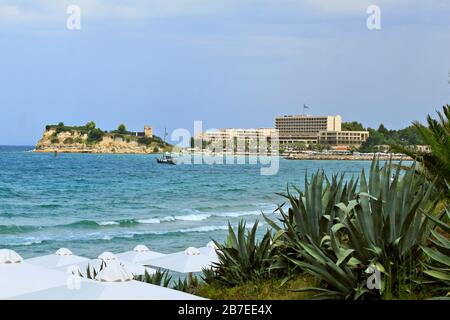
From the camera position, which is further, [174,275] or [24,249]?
[24,249]

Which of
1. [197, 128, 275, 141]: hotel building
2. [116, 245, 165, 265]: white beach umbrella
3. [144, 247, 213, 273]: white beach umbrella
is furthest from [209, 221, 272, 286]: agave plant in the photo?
[197, 128, 275, 141]: hotel building

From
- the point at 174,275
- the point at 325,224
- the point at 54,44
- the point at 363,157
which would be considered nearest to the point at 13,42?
the point at 54,44

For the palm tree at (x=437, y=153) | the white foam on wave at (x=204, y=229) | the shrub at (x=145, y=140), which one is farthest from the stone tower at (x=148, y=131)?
the palm tree at (x=437, y=153)

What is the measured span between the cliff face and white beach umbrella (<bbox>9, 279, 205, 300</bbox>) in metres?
114

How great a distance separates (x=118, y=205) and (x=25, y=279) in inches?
1716

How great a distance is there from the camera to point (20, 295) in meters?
5.00

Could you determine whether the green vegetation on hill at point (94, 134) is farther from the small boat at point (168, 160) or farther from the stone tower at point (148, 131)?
the small boat at point (168, 160)

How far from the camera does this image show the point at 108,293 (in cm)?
473

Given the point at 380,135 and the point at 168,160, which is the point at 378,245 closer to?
the point at 380,135

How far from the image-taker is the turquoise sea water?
28.1m

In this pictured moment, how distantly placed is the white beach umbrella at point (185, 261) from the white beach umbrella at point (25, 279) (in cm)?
440
